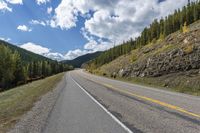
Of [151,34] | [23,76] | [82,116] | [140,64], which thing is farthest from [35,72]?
[82,116]

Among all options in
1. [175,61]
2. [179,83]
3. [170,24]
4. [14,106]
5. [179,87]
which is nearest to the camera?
[14,106]

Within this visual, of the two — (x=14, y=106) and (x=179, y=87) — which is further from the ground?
(x=179, y=87)

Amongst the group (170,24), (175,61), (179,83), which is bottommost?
(179,83)

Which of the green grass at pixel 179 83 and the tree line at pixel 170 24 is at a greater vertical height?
the tree line at pixel 170 24

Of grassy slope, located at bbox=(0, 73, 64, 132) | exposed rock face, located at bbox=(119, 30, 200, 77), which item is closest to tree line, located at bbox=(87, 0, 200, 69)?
exposed rock face, located at bbox=(119, 30, 200, 77)

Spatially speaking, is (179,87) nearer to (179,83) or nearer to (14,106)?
(179,83)

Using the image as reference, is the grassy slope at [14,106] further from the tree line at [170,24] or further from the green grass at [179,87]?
the tree line at [170,24]

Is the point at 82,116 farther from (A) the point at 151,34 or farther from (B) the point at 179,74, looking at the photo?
(A) the point at 151,34

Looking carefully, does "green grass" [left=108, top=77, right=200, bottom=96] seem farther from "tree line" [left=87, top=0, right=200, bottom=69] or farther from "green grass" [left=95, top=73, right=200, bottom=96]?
"tree line" [left=87, top=0, right=200, bottom=69]

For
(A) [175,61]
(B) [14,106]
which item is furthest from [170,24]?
(B) [14,106]

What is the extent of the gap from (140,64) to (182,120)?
3144cm

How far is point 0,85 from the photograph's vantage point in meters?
57.4

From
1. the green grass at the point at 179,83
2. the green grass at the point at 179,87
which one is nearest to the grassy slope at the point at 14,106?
the green grass at the point at 179,87

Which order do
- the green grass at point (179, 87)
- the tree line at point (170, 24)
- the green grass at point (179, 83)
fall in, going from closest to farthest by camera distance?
the green grass at point (179, 87) → the green grass at point (179, 83) → the tree line at point (170, 24)
